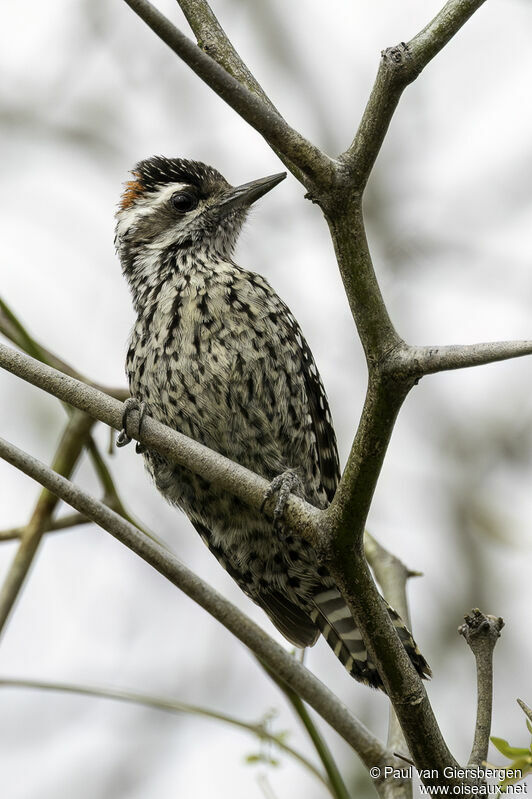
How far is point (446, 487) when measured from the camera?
862 cm

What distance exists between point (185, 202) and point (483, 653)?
10.6 ft

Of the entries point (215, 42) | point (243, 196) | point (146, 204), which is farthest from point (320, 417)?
point (215, 42)

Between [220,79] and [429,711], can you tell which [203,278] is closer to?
[220,79]

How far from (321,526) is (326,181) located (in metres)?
0.99

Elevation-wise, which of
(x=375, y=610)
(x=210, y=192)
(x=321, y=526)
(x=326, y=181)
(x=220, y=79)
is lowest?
(x=375, y=610)

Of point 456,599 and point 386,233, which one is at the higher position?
point 386,233

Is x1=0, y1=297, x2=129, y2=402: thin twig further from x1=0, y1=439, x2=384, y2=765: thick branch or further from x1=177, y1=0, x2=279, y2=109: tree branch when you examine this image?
x1=177, y1=0, x2=279, y2=109: tree branch

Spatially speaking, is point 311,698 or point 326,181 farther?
point 311,698

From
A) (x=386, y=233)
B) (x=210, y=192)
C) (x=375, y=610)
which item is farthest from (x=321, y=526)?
(x=386, y=233)

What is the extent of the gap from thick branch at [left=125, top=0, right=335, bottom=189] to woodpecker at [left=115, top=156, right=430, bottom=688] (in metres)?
1.72

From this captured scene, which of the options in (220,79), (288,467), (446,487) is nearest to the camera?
(220,79)

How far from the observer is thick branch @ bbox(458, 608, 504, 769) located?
2875mm

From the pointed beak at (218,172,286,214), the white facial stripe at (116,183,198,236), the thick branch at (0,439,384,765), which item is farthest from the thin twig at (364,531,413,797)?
the white facial stripe at (116,183,198,236)

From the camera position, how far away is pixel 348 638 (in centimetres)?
452
